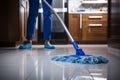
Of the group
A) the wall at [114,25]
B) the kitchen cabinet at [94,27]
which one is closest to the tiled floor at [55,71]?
the wall at [114,25]

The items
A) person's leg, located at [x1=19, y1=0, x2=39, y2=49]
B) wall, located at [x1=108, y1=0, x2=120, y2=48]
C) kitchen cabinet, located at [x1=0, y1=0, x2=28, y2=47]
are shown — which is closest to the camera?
wall, located at [x1=108, y1=0, x2=120, y2=48]

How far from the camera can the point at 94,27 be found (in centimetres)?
488

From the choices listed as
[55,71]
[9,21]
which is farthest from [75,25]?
[55,71]

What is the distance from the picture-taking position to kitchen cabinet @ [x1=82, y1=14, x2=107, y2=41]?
4.86 metres

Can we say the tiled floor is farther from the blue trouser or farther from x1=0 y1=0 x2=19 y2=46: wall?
x1=0 y1=0 x2=19 y2=46: wall

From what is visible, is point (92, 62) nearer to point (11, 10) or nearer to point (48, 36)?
point (48, 36)

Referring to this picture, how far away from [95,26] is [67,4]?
2.39ft

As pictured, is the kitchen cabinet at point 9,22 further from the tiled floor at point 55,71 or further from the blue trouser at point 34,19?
the tiled floor at point 55,71

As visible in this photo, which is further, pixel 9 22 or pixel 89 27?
pixel 89 27

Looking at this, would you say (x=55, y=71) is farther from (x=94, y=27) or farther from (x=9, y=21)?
(x=94, y=27)

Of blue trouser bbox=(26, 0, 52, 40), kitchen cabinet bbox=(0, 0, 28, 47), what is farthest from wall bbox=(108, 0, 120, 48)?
kitchen cabinet bbox=(0, 0, 28, 47)

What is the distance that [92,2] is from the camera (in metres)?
5.16

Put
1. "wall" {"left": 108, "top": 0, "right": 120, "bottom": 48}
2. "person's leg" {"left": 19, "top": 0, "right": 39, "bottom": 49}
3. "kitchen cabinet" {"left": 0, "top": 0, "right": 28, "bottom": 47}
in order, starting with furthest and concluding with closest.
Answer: "kitchen cabinet" {"left": 0, "top": 0, "right": 28, "bottom": 47} < "person's leg" {"left": 19, "top": 0, "right": 39, "bottom": 49} < "wall" {"left": 108, "top": 0, "right": 120, "bottom": 48}

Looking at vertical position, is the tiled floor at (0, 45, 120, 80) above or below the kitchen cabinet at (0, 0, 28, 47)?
below
